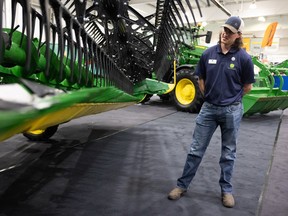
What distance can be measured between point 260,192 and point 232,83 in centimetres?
91

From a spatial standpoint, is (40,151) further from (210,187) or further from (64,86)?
(210,187)

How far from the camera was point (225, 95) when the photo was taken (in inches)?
90.7

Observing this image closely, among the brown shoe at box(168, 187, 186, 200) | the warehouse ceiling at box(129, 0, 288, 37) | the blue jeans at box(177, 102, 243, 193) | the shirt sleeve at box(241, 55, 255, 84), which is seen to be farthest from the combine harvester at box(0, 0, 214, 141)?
the warehouse ceiling at box(129, 0, 288, 37)

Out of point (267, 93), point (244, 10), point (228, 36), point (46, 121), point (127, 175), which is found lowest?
point (127, 175)

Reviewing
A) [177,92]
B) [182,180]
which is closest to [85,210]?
[182,180]

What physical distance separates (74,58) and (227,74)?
1.09 metres

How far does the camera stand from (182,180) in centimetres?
242

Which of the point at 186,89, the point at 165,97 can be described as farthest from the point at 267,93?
the point at 165,97

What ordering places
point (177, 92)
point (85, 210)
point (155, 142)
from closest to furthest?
1. point (85, 210)
2. point (155, 142)
3. point (177, 92)

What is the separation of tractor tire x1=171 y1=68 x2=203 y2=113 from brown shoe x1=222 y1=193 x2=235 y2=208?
468cm

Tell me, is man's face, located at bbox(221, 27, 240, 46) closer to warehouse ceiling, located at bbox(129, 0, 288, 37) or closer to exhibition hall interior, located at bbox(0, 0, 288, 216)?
exhibition hall interior, located at bbox(0, 0, 288, 216)

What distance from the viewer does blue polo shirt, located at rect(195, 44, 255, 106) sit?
2279mm

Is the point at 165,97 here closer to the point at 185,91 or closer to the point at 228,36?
the point at 185,91

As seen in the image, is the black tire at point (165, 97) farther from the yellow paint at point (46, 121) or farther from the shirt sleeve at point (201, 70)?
the yellow paint at point (46, 121)
